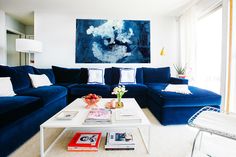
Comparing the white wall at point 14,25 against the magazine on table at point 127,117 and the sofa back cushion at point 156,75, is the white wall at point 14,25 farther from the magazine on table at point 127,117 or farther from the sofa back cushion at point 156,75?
the magazine on table at point 127,117

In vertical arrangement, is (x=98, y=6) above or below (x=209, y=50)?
above

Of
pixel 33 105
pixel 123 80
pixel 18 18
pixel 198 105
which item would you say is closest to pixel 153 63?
pixel 123 80

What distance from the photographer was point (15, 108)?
5.04 ft

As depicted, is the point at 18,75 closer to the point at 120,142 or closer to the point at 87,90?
the point at 87,90

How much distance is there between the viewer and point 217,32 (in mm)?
2934

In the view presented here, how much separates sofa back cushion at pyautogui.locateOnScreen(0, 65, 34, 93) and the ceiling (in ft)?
5.65

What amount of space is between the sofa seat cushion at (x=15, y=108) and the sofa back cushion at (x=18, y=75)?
70 centimetres

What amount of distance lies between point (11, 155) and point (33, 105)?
1.83 feet

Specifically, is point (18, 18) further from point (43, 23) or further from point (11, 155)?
point (11, 155)

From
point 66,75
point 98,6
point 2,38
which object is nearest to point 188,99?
point 66,75

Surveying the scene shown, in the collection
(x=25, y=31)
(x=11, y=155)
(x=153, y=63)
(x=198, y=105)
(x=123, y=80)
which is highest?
(x=25, y=31)

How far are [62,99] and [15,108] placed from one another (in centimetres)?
131

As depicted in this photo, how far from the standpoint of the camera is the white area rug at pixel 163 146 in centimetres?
147

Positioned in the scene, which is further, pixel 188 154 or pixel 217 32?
pixel 217 32
